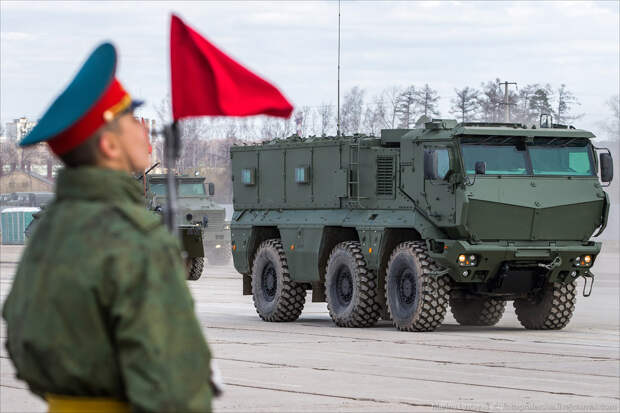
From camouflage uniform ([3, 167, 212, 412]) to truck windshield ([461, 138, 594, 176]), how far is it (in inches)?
639

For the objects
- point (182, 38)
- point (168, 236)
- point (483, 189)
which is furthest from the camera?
point (483, 189)

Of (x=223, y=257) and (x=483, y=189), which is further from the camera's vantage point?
(x=223, y=257)

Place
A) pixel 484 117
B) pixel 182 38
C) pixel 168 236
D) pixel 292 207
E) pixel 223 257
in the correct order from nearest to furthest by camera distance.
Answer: pixel 168 236 < pixel 182 38 < pixel 292 207 < pixel 223 257 < pixel 484 117

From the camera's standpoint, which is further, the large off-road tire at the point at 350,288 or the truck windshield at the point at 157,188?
the truck windshield at the point at 157,188

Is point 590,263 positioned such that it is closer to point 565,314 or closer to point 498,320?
point 565,314

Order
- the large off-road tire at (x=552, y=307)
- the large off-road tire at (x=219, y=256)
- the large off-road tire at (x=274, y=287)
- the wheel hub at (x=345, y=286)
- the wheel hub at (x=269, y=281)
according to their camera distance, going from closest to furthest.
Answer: the large off-road tire at (x=552, y=307) < the wheel hub at (x=345, y=286) < the large off-road tire at (x=274, y=287) < the wheel hub at (x=269, y=281) < the large off-road tire at (x=219, y=256)

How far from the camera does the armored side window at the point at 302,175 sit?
75.0ft

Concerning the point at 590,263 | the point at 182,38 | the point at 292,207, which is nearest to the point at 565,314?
the point at 590,263

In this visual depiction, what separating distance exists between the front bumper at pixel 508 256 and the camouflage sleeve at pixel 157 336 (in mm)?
16286

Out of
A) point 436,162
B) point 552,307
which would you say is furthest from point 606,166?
point 436,162

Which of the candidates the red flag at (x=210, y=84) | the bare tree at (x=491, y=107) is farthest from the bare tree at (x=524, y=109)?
the red flag at (x=210, y=84)

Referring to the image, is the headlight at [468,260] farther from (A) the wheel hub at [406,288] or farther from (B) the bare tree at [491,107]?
(B) the bare tree at [491,107]

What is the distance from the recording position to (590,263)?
20734 millimetres

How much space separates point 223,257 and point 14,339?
138 ft
